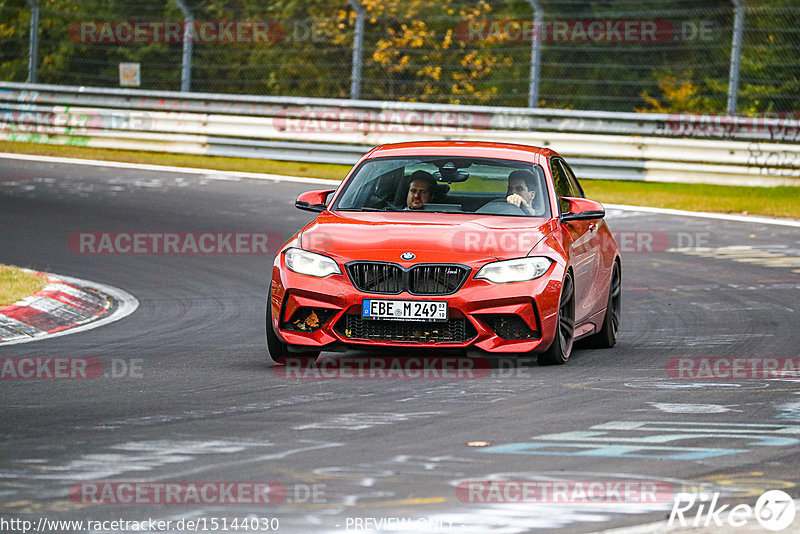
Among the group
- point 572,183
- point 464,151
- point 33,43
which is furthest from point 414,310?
point 33,43

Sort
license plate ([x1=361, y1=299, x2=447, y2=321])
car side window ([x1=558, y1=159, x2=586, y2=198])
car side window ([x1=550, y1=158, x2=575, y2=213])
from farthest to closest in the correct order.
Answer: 1. car side window ([x1=558, y1=159, x2=586, y2=198])
2. car side window ([x1=550, y1=158, x2=575, y2=213])
3. license plate ([x1=361, y1=299, x2=447, y2=321])

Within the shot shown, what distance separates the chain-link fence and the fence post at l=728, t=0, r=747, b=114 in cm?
2

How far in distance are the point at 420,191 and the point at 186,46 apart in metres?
16.4

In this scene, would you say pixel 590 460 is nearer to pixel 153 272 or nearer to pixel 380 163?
pixel 380 163

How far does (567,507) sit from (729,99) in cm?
1675

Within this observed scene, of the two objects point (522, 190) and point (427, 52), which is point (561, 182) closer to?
point (522, 190)

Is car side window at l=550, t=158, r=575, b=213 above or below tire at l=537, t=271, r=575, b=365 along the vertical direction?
above

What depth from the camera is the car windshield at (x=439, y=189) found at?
9.96m

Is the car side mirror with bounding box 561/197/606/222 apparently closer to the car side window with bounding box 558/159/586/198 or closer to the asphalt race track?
the asphalt race track

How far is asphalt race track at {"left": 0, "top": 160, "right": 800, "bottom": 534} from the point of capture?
5.48 metres

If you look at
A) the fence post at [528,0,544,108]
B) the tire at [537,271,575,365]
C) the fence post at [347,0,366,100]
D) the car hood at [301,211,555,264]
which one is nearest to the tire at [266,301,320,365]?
the car hood at [301,211,555,264]

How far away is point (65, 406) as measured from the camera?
755 centimetres

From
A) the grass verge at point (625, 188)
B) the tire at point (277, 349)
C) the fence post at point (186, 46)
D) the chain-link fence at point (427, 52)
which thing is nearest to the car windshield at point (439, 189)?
the tire at point (277, 349)

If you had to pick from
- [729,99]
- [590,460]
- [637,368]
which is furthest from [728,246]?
[590,460]
